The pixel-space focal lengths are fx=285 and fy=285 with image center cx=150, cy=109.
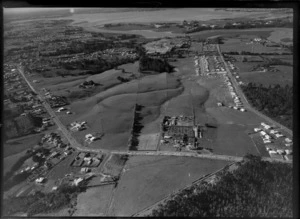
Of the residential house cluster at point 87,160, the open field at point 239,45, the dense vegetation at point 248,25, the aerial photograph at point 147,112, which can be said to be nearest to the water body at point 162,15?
the aerial photograph at point 147,112

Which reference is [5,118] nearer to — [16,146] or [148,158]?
[16,146]

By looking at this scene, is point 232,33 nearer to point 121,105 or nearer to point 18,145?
point 121,105

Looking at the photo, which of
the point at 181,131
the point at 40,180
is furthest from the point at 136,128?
the point at 40,180

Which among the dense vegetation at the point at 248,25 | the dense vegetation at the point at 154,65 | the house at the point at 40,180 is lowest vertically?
the house at the point at 40,180

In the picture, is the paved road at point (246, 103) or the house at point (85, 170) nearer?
the house at point (85, 170)

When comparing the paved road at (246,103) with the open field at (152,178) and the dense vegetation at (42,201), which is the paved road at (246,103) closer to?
the open field at (152,178)

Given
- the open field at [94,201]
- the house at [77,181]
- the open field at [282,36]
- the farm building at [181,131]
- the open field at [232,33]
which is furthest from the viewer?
the open field at [232,33]

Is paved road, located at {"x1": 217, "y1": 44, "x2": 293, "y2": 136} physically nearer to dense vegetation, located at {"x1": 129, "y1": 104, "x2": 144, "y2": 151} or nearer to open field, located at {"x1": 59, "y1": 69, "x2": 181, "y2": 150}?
open field, located at {"x1": 59, "y1": 69, "x2": 181, "y2": 150}
